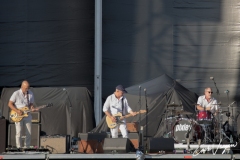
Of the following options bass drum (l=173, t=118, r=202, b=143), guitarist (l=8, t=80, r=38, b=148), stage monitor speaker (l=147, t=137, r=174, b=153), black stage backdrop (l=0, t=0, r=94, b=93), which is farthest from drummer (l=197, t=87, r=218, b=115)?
black stage backdrop (l=0, t=0, r=94, b=93)

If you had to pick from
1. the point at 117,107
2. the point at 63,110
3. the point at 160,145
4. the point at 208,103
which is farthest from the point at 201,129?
the point at 63,110

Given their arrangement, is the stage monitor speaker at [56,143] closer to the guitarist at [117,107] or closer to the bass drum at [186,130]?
the guitarist at [117,107]

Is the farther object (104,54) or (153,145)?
(104,54)

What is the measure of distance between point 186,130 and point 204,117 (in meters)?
0.57

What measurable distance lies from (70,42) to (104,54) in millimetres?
1231

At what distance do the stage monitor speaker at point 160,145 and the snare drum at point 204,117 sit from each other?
3.04 meters

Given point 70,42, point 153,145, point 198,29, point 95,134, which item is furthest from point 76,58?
point 153,145

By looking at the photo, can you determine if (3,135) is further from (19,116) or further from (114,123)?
(114,123)

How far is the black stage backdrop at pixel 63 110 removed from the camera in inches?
890

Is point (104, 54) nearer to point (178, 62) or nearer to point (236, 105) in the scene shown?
point (178, 62)

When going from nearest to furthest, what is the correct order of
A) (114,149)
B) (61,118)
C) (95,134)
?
(114,149)
(95,134)
(61,118)

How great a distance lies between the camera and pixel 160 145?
15555 millimetres

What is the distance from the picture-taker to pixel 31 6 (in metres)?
25.3

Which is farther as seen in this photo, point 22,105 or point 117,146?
point 22,105
